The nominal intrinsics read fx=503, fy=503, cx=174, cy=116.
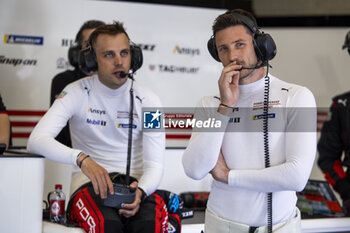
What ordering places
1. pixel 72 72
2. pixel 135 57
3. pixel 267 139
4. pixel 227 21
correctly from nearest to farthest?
pixel 267 139, pixel 227 21, pixel 135 57, pixel 72 72

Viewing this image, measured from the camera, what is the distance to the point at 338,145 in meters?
3.93

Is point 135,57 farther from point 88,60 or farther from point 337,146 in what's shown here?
point 337,146

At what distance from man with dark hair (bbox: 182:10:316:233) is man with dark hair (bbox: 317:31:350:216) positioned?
171 cm

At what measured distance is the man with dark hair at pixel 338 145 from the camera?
3.79 m

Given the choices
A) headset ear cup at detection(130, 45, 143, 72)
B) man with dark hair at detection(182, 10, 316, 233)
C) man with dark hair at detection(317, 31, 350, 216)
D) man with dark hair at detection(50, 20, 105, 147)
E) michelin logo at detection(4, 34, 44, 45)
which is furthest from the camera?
michelin logo at detection(4, 34, 44, 45)

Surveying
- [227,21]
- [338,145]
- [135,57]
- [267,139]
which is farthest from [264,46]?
[338,145]

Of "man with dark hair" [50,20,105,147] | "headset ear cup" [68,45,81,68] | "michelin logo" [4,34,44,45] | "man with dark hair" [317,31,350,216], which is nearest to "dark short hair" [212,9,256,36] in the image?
"man with dark hair" [50,20,105,147]

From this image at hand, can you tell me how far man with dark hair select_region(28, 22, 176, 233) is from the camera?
8.68ft

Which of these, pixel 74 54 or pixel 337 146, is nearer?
pixel 74 54

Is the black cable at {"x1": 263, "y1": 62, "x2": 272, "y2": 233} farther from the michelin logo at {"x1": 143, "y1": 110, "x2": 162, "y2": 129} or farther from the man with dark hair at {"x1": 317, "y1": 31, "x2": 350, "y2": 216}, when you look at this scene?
the man with dark hair at {"x1": 317, "y1": 31, "x2": 350, "y2": 216}

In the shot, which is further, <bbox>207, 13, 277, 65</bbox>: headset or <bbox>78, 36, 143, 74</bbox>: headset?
<bbox>78, 36, 143, 74</bbox>: headset

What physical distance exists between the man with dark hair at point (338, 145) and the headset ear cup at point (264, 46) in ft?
5.73

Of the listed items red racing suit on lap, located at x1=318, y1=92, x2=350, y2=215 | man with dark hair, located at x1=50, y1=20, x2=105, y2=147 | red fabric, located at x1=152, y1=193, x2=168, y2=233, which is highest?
man with dark hair, located at x1=50, y1=20, x2=105, y2=147

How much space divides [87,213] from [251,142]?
37.5 inches
